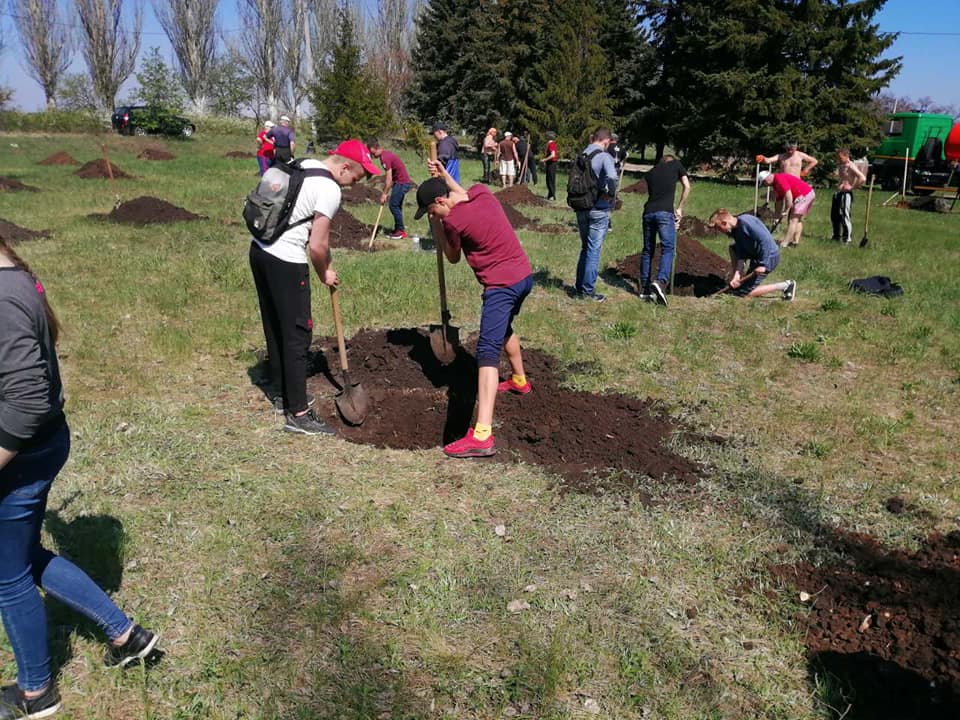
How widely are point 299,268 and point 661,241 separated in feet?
18.1

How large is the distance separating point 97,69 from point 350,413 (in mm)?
49064

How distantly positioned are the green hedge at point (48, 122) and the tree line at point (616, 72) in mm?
5782

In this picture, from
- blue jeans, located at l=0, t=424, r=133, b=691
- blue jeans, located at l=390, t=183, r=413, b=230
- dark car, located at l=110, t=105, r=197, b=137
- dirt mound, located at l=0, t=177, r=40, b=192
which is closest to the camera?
blue jeans, located at l=0, t=424, r=133, b=691

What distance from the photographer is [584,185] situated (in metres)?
8.14

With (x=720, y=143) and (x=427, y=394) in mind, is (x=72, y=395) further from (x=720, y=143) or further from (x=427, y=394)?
(x=720, y=143)

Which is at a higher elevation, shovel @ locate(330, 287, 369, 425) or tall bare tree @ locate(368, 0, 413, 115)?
tall bare tree @ locate(368, 0, 413, 115)

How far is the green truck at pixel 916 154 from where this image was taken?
80.0 feet

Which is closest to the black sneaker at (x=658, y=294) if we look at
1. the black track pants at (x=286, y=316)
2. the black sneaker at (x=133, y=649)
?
the black track pants at (x=286, y=316)

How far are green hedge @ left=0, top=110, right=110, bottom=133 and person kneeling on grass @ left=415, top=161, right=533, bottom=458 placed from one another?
37685 millimetres

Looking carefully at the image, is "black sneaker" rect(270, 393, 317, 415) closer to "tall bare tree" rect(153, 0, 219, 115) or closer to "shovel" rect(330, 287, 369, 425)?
"shovel" rect(330, 287, 369, 425)

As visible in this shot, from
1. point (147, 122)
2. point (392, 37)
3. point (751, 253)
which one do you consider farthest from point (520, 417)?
point (392, 37)

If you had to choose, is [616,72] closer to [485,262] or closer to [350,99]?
[350,99]

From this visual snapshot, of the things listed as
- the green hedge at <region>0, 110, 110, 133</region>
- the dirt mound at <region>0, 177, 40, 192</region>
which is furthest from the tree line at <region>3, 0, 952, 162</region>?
the dirt mound at <region>0, 177, 40, 192</region>

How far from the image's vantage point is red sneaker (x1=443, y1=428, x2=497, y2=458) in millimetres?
4738
